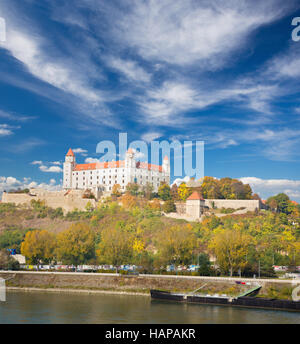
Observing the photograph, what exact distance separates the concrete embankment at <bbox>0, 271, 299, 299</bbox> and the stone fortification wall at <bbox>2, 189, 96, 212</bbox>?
36.9 m

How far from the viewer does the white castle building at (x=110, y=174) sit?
91.6 m

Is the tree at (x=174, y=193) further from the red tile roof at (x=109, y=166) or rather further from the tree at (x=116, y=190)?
the red tile roof at (x=109, y=166)

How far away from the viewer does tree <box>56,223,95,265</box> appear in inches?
1913

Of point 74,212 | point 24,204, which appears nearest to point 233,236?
point 74,212

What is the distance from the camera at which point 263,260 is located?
139 feet

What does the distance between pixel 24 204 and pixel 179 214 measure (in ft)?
118

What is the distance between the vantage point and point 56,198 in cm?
8456

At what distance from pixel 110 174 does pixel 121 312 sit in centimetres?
6637

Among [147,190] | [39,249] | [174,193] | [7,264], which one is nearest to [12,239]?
[39,249]

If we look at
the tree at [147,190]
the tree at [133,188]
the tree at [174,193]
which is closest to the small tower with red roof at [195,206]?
the tree at [174,193]

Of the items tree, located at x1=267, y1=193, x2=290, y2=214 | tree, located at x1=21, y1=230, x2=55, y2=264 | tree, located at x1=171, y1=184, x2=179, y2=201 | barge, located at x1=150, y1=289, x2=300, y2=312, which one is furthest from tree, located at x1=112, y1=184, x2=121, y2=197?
barge, located at x1=150, y1=289, x2=300, y2=312

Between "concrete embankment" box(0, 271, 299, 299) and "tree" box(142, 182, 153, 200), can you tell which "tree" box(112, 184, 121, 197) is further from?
"concrete embankment" box(0, 271, 299, 299)

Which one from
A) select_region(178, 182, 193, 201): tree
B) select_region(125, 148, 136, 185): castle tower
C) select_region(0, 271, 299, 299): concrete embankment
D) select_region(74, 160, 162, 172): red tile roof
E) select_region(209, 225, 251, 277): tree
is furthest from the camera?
select_region(74, 160, 162, 172): red tile roof

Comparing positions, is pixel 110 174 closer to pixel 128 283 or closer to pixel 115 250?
pixel 115 250
